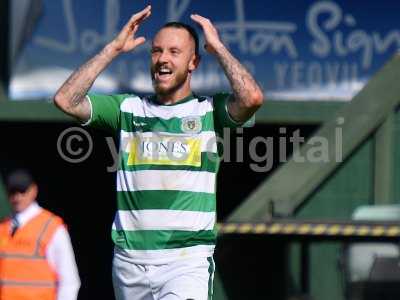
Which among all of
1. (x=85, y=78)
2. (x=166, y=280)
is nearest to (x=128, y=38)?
(x=85, y=78)

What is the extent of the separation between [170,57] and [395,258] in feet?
8.94

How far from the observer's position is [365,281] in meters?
7.69

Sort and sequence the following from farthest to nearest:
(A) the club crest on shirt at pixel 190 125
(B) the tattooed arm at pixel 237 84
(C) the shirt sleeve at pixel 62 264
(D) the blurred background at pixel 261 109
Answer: (D) the blurred background at pixel 261 109 < (C) the shirt sleeve at pixel 62 264 < (A) the club crest on shirt at pixel 190 125 < (B) the tattooed arm at pixel 237 84

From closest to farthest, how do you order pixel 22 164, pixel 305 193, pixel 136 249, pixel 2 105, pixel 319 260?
pixel 136 249 → pixel 319 260 → pixel 305 193 → pixel 2 105 → pixel 22 164

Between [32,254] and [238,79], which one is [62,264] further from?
[238,79]

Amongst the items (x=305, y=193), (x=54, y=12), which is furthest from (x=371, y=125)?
(x=54, y=12)

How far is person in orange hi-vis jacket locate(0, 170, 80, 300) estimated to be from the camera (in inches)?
239

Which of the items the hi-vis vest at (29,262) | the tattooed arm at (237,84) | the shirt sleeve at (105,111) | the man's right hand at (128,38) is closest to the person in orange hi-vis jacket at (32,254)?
the hi-vis vest at (29,262)

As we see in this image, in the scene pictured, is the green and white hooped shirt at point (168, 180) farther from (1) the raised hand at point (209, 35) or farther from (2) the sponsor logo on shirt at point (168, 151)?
(1) the raised hand at point (209, 35)

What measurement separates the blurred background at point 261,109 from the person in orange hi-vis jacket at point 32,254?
8.23ft

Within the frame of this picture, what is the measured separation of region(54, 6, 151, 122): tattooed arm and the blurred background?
3106 millimetres

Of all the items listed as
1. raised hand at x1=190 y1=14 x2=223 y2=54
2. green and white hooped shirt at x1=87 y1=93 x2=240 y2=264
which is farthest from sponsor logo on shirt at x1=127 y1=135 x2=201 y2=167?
raised hand at x1=190 y1=14 x2=223 y2=54

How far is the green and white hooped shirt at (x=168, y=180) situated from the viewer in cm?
548

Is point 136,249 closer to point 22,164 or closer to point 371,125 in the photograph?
point 371,125
